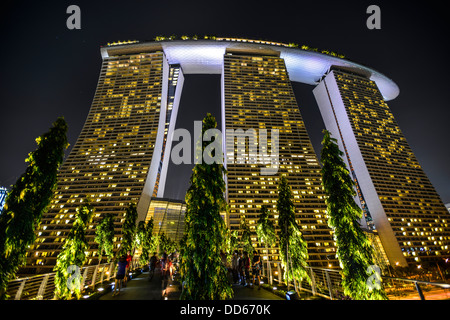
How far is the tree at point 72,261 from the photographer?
10258mm

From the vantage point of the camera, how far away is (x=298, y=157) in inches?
3969

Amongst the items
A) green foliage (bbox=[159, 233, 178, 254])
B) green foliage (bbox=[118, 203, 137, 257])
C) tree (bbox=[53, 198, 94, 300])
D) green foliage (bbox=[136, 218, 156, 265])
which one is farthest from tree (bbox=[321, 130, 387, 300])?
green foliage (bbox=[159, 233, 178, 254])

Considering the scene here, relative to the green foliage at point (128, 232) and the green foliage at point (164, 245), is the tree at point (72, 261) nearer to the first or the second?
the green foliage at point (128, 232)

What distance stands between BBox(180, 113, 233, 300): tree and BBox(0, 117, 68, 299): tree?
6.59 meters

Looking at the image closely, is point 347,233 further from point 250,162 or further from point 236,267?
point 250,162

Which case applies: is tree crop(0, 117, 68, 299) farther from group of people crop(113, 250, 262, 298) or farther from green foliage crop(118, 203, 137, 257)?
green foliage crop(118, 203, 137, 257)

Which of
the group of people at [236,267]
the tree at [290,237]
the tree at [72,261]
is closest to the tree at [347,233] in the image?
the tree at [290,237]

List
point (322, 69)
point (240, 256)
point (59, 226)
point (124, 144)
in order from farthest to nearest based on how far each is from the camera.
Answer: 1. point (322, 69)
2. point (124, 144)
3. point (59, 226)
4. point (240, 256)

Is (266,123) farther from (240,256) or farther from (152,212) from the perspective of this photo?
(240,256)

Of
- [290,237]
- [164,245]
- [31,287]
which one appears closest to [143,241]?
[164,245]

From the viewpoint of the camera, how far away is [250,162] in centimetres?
10006

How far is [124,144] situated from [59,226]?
129 feet

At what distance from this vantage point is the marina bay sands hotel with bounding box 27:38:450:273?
7906 centimetres
